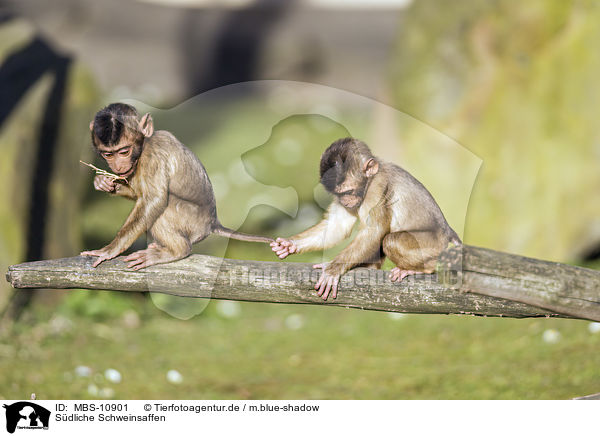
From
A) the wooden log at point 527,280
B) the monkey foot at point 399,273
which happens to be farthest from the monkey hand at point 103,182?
the wooden log at point 527,280

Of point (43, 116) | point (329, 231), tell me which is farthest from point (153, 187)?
point (43, 116)

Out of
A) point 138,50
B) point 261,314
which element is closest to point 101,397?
point 261,314

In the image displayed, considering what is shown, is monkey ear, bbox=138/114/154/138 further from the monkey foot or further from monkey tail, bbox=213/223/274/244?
the monkey foot

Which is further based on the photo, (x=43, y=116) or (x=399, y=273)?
(x=43, y=116)

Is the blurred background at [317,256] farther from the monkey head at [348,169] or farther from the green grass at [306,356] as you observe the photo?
the monkey head at [348,169]

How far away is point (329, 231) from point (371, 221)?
15 cm

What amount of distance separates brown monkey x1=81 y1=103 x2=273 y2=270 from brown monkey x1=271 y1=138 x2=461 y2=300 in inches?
8.9

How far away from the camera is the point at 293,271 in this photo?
2.07 m

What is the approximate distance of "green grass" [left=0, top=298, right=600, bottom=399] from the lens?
3.69m

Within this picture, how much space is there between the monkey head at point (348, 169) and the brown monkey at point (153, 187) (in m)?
0.28

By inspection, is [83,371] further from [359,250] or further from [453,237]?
[453,237]
